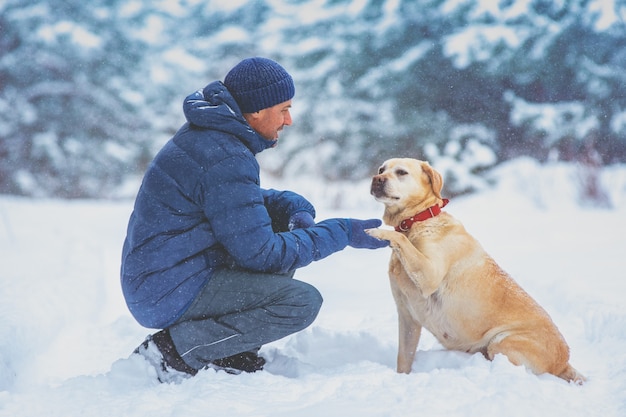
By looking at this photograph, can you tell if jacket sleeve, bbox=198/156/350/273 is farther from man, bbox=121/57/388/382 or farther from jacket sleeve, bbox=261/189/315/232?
jacket sleeve, bbox=261/189/315/232

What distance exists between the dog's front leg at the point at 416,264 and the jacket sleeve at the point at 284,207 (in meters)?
0.47

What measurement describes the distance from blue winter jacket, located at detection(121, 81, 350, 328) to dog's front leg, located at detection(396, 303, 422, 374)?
25.2 inches

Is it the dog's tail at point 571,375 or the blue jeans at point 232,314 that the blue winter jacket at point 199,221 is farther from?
the dog's tail at point 571,375

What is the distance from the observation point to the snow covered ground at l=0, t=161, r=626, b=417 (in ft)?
5.77

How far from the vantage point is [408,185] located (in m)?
2.70

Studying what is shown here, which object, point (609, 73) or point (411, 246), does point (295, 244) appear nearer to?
point (411, 246)

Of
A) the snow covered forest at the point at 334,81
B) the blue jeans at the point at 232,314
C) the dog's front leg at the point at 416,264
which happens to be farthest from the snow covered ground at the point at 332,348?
the snow covered forest at the point at 334,81

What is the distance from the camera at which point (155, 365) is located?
2.12 metres

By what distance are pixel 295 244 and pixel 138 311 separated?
671 millimetres

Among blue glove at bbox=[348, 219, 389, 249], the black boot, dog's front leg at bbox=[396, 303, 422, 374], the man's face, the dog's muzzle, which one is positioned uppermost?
the man's face

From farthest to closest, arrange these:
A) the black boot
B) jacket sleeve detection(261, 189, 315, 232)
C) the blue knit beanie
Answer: jacket sleeve detection(261, 189, 315, 232) → the blue knit beanie → the black boot

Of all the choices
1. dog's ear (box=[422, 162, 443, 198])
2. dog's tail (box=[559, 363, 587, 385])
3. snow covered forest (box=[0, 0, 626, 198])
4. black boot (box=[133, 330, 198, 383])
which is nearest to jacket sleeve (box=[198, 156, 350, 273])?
black boot (box=[133, 330, 198, 383])

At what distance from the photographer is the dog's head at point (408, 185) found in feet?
8.76

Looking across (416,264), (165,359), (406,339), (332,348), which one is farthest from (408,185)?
(165,359)
